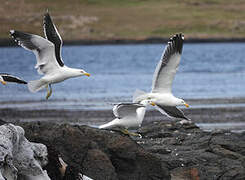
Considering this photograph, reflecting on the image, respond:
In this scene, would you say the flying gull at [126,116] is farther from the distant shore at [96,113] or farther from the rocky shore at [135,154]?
the distant shore at [96,113]

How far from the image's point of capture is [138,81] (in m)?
34.4

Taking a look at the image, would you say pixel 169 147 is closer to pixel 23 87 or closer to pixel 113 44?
pixel 23 87

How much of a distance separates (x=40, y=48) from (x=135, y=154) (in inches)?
134

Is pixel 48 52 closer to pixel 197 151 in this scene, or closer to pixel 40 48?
pixel 40 48

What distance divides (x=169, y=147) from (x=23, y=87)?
58.5 ft

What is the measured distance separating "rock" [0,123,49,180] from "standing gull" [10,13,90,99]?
4914 millimetres

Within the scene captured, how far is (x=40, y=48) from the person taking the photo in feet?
44.5

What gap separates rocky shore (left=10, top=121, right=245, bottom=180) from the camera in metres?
10.9

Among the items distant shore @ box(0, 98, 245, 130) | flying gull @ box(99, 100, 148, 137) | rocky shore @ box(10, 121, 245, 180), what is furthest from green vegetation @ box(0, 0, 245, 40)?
flying gull @ box(99, 100, 148, 137)

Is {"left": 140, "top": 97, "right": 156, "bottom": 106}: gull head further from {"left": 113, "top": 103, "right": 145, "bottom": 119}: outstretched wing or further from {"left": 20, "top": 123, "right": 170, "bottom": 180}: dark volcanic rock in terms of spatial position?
{"left": 20, "top": 123, "right": 170, "bottom": 180}: dark volcanic rock

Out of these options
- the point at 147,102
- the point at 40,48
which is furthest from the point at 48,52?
the point at 147,102

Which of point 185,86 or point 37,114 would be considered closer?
point 37,114

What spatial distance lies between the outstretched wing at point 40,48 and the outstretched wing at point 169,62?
2021 millimetres

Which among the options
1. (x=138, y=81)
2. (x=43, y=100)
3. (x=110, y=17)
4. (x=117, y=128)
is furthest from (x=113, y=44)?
(x=117, y=128)
